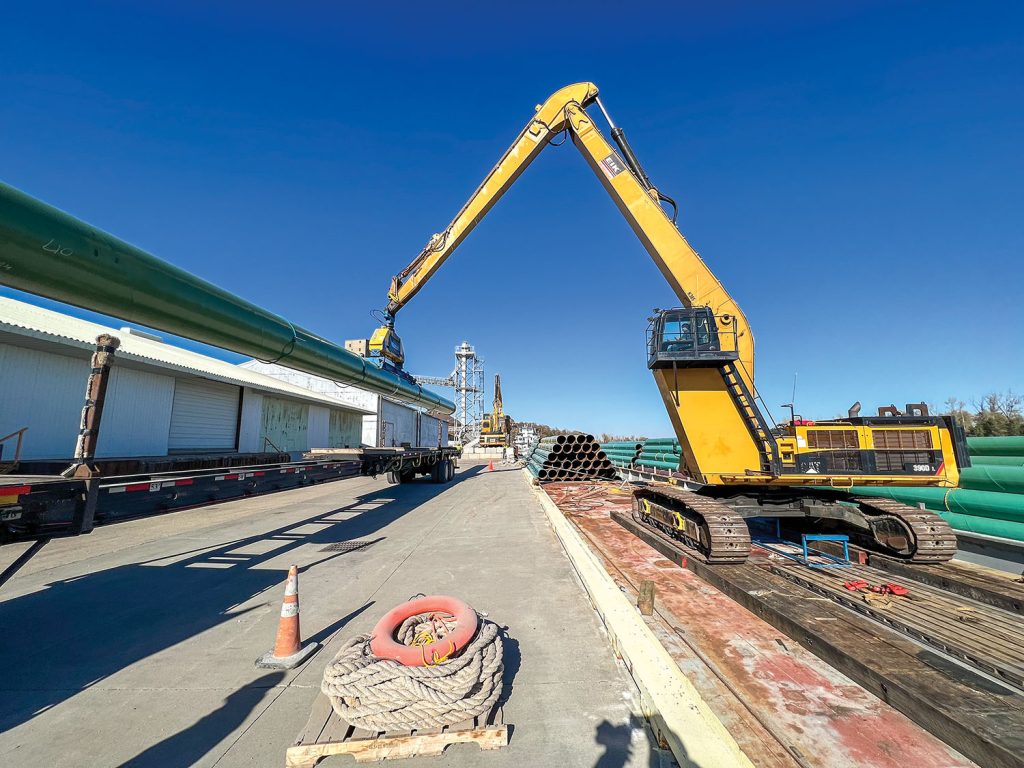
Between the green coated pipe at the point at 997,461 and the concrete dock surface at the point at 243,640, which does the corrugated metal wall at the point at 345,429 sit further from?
the green coated pipe at the point at 997,461

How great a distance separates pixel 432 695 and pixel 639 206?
348 inches

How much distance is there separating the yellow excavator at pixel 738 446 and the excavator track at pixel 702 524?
2cm

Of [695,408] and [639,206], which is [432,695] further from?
[639,206]

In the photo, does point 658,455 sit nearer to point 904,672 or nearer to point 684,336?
point 684,336

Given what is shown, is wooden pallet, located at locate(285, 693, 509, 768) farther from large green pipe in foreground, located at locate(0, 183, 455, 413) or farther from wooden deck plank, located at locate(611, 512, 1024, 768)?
large green pipe in foreground, located at locate(0, 183, 455, 413)

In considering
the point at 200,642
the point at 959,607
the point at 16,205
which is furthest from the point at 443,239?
the point at 959,607

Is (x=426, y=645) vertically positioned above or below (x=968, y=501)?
below

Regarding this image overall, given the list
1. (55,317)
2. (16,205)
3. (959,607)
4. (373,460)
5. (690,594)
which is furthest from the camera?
(55,317)

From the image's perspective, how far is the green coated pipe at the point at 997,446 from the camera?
6.16 metres

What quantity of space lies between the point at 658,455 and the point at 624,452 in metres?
3.89

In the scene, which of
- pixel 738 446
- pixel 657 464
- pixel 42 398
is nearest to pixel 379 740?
pixel 738 446

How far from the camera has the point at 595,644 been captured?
3.89 meters

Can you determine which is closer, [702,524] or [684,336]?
[702,524]

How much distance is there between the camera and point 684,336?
716 cm
